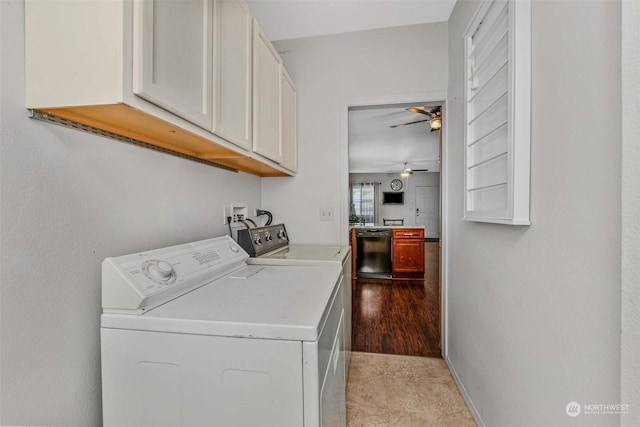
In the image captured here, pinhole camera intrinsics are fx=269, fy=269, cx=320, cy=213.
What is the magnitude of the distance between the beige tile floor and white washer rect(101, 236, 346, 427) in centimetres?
84

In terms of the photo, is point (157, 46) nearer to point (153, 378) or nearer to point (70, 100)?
point (70, 100)

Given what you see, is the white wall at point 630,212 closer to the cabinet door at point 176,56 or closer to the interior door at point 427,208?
the cabinet door at point 176,56

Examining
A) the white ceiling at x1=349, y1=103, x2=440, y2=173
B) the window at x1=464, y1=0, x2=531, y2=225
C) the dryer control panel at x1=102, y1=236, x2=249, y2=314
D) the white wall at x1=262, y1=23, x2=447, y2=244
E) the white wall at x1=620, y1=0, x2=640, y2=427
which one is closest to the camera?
the white wall at x1=620, y1=0, x2=640, y2=427

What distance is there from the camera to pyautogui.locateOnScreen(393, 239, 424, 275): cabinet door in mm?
4453

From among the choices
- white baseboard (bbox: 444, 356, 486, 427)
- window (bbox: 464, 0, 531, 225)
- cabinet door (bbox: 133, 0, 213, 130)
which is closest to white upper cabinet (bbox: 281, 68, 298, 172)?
cabinet door (bbox: 133, 0, 213, 130)

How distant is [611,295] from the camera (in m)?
0.66

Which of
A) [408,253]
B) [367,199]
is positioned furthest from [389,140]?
[367,199]

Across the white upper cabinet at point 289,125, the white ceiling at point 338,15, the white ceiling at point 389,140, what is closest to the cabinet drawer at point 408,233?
the white ceiling at point 389,140

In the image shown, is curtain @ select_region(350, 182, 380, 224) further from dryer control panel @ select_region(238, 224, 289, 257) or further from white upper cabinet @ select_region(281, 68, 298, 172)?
dryer control panel @ select_region(238, 224, 289, 257)

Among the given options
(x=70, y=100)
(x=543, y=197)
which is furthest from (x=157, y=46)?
(x=543, y=197)

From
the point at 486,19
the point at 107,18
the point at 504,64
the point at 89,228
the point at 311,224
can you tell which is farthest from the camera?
the point at 311,224

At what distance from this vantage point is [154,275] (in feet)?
2.92

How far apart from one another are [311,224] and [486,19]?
1.70m

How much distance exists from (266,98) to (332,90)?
33.5 inches
